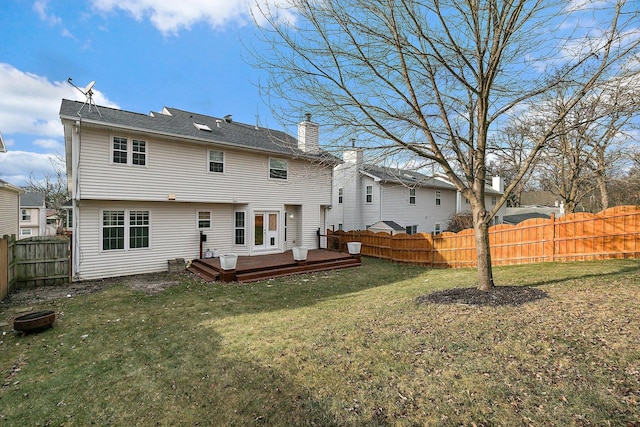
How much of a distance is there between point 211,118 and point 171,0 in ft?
29.7

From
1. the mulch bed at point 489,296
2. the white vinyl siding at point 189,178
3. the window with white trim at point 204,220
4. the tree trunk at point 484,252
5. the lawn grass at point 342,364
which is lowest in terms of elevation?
the lawn grass at point 342,364

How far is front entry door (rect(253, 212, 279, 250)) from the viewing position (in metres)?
13.3

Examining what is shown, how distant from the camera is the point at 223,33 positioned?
21.9 ft

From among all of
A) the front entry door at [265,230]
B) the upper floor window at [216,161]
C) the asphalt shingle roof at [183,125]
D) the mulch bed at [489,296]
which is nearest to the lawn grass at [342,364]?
the mulch bed at [489,296]

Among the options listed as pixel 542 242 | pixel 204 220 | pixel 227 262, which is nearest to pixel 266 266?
pixel 227 262

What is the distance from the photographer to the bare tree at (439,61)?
513 centimetres

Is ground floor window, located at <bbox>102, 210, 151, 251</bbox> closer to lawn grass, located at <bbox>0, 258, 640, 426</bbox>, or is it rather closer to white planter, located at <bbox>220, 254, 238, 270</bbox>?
white planter, located at <bbox>220, 254, 238, 270</bbox>

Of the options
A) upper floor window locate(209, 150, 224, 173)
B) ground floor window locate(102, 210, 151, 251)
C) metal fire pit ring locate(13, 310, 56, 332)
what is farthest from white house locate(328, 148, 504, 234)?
metal fire pit ring locate(13, 310, 56, 332)

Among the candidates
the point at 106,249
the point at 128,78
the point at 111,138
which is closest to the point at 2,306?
the point at 106,249

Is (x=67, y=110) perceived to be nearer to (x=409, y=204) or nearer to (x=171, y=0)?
(x=171, y=0)

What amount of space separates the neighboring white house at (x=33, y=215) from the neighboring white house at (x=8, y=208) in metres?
18.1

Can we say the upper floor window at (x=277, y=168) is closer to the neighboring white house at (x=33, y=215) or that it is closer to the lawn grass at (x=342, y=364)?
the lawn grass at (x=342, y=364)

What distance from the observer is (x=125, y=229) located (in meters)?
10.5

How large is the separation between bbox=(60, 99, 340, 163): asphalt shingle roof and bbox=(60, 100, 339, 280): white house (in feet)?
0.15
